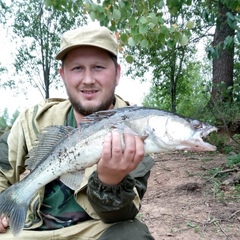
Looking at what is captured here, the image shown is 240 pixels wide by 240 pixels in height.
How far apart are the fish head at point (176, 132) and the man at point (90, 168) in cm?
12

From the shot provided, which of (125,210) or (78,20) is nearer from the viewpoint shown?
(125,210)

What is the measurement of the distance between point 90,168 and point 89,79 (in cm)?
62

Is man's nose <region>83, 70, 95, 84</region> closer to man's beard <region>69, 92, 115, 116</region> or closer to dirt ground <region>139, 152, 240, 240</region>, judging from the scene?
man's beard <region>69, 92, 115, 116</region>

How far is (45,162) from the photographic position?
2.18m

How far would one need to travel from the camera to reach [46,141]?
2254 mm

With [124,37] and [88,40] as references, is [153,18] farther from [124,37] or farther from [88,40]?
[88,40]

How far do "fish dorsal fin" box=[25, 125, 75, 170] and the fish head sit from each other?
544mm

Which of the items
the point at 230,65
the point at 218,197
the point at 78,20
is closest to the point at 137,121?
the point at 218,197

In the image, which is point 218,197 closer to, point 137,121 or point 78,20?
point 137,121

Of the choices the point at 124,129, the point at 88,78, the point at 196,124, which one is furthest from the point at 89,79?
the point at 196,124

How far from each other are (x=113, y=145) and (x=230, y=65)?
8777 millimetres

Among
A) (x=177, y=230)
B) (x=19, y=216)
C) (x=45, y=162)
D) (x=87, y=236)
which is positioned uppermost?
(x=45, y=162)

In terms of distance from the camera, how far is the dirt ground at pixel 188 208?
3.95 meters

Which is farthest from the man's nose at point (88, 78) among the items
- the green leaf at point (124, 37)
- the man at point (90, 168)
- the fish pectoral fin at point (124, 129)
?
the green leaf at point (124, 37)
